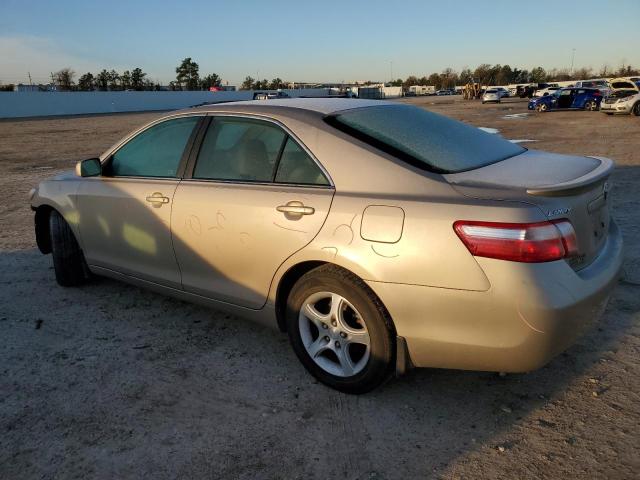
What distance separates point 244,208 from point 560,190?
5.63 ft

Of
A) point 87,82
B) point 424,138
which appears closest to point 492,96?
point 424,138

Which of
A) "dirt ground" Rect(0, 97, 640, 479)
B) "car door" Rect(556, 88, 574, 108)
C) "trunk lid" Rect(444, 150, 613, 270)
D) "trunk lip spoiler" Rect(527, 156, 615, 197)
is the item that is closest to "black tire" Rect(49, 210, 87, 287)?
"dirt ground" Rect(0, 97, 640, 479)

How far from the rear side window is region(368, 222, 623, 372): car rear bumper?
725 millimetres

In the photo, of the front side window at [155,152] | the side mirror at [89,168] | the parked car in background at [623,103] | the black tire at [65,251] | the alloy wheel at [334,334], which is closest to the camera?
the alloy wheel at [334,334]

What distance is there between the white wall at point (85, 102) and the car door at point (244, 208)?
1555 inches

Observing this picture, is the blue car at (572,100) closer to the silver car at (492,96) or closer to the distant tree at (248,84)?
the silver car at (492,96)

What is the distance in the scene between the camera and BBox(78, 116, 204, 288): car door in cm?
365

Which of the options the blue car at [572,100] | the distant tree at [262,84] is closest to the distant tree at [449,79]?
the distant tree at [262,84]

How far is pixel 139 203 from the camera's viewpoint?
3.77 metres

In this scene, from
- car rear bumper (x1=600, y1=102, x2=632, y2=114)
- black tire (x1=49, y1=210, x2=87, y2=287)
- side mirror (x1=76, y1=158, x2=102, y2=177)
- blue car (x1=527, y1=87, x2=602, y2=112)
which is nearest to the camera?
side mirror (x1=76, y1=158, x2=102, y2=177)

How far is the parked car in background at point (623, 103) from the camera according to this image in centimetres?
2353

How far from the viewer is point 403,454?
2453 millimetres

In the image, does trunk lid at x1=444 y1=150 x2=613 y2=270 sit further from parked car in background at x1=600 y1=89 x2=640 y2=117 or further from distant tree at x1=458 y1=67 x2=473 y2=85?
distant tree at x1=458 y1=67 x2=473 y2=85

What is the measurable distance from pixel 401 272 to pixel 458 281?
27 centimetres
